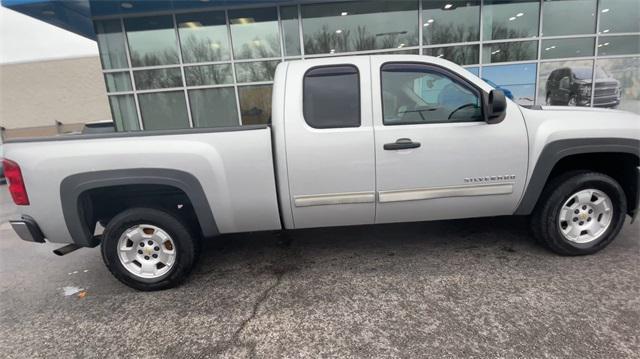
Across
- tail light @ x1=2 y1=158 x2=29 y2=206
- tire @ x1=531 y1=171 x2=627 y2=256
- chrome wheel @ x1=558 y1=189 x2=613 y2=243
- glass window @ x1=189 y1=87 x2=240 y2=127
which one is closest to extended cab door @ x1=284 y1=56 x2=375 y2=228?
tire @ x1=531 y1=171 x2=627 y2=256

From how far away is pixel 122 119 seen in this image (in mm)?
10805

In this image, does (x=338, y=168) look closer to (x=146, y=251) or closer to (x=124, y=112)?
(x=146, y=251)

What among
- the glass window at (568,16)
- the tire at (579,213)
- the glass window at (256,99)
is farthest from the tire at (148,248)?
the glass window at (568,16)

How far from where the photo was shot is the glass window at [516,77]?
10.1m

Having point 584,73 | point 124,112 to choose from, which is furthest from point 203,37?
point 584,73

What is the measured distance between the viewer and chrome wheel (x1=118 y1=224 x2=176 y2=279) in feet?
10.4

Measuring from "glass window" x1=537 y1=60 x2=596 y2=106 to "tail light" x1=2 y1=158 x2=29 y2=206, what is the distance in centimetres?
1169

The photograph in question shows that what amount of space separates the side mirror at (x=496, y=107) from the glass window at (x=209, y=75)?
8785 mm

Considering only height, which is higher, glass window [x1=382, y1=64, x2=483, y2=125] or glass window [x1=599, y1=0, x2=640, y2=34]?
glass window [x1=599, y1=0, x2=640, y2=34]

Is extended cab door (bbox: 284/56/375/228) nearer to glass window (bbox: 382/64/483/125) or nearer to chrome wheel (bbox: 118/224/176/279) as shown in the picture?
glass window (bbox: 382/64/483/125)

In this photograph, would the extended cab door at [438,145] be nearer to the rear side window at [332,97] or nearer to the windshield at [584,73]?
the rear side window at [332,97]

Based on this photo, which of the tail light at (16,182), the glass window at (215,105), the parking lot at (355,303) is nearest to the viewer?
the parking lot at (355,303)

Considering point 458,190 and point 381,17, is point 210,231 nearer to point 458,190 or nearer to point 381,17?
point 458,190

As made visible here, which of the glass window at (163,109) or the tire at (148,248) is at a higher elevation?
the glass window at (163,109)
